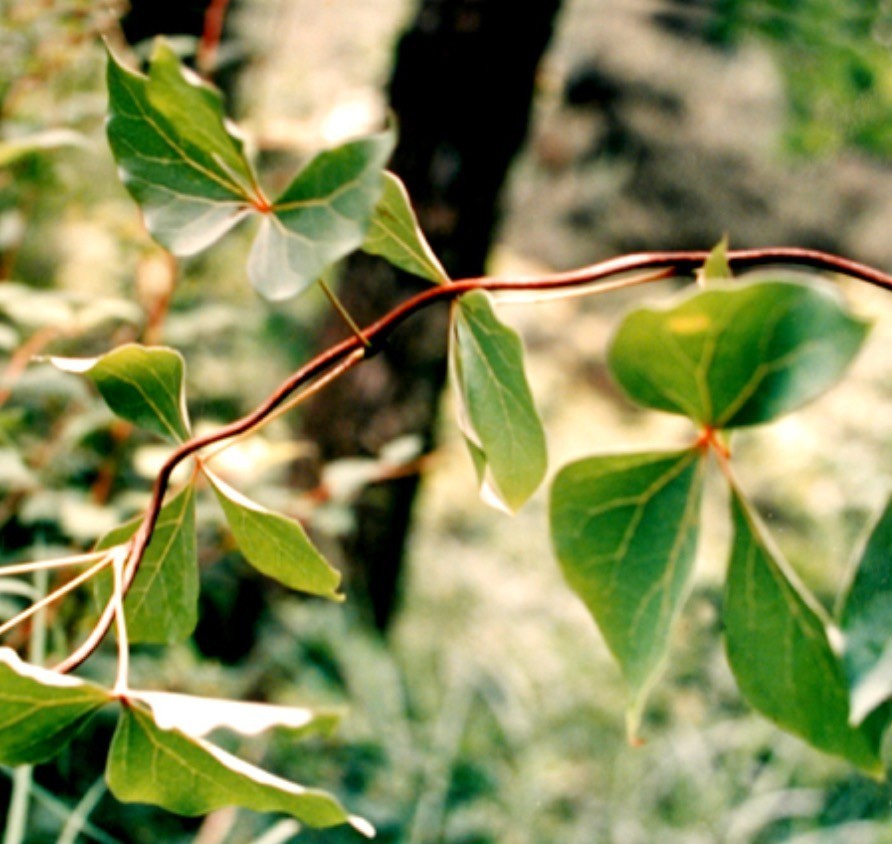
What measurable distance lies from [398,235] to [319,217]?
0.05 metres

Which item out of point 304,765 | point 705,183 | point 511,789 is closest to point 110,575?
point 304,765

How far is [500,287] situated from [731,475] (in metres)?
0.09

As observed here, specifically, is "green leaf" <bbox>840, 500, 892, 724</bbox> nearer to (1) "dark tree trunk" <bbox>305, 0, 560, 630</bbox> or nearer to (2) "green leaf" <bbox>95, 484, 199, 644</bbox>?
(2) "green leaf" <bbox>95, 484, 199, 644</bbox>

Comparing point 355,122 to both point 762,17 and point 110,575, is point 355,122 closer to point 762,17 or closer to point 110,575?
point 110,575

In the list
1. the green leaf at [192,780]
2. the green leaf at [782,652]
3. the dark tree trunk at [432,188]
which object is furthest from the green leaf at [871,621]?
the dark tree trunk at [432,188]

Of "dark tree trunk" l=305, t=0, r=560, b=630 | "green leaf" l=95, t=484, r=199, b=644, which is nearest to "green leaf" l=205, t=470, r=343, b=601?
"green leaf" l=95, t=484, r=199, b=644

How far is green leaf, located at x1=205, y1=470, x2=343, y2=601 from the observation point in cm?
29

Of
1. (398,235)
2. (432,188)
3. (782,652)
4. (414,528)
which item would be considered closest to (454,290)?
(398,235)

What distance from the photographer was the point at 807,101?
234cm

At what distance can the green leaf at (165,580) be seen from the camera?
302mm

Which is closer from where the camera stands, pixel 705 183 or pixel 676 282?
pixel 676 282

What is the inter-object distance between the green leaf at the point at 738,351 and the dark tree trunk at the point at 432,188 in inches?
46.0

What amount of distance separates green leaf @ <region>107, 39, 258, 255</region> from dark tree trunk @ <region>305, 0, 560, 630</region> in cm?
111

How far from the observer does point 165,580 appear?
31cm
